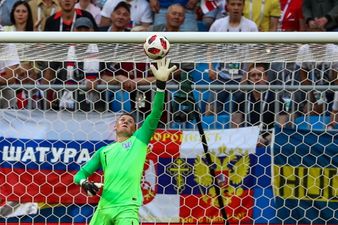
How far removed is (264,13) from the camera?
9203 millimetres

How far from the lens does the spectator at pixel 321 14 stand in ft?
29.7

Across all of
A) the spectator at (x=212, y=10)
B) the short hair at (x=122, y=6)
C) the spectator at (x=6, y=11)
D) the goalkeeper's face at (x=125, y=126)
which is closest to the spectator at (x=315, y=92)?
the goalkeeper's face at (x=125, y=126)

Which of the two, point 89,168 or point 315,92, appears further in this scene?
point 315,92

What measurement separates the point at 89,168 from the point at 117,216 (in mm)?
406

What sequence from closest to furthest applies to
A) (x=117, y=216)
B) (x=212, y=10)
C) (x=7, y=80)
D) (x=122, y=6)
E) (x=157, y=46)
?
(x=157, y=46), (x=117, y=216), (x=7, y=80), (x=122, y=6), (x=212, y=10)

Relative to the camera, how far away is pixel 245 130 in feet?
22.6

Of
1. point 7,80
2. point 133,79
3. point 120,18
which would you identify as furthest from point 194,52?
point 120,18

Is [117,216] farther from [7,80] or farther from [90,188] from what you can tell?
[7,80]

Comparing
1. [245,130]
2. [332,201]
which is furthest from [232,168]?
[332,201]

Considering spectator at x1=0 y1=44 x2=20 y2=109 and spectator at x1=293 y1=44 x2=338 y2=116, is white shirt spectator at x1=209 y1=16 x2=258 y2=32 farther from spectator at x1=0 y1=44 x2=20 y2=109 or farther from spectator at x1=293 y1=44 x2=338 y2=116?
spectator at x1=0 y1=44 x2=20 y2=109

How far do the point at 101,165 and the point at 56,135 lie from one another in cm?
60

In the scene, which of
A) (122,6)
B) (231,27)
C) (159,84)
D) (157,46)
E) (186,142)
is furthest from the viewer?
(122,6)

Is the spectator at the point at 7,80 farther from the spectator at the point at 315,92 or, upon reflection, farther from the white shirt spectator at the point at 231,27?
the white shirt spectator at the point at 231,27

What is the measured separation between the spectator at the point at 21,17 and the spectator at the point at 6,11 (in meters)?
0.16
